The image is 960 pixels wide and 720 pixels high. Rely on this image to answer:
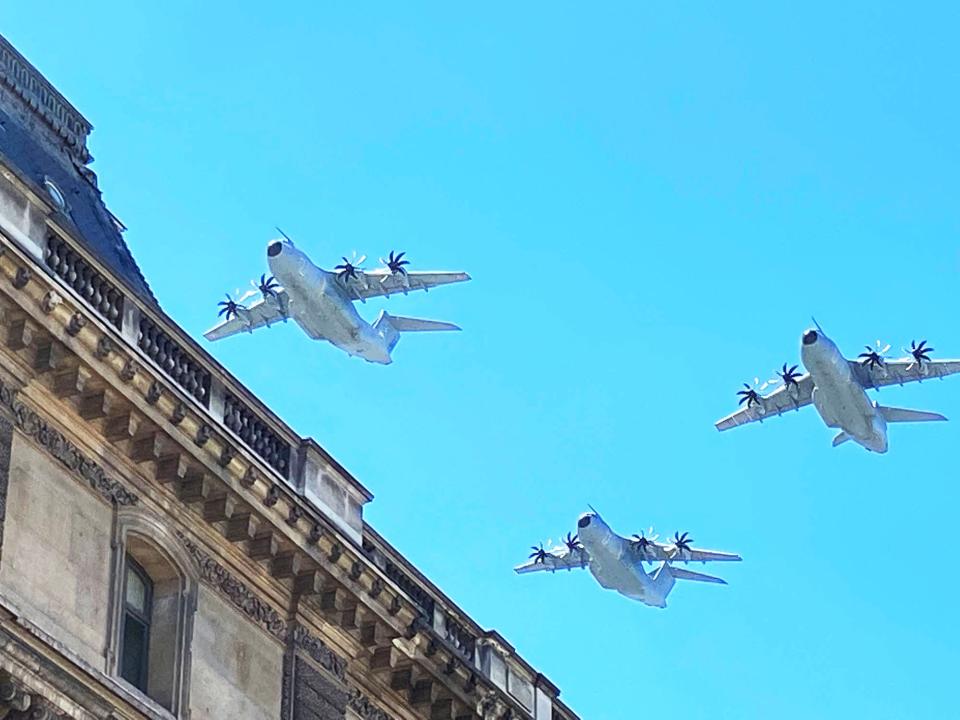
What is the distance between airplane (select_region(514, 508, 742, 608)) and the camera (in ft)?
286

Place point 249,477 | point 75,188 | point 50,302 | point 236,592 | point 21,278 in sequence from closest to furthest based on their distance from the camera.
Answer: point 21,278 → point 50,302 → point 249,477 → point 236,592 → point 75,188

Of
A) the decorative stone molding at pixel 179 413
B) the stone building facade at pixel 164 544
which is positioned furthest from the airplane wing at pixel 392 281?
the decorative stone molding at pixel 179 413

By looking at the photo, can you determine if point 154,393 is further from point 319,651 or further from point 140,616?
point 319,651

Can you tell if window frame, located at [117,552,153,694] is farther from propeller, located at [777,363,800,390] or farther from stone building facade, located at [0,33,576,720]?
propeller, located at [777,363,800,390]

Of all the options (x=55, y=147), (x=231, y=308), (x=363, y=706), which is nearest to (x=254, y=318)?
(x=231, y=308)

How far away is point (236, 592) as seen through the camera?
30906mm

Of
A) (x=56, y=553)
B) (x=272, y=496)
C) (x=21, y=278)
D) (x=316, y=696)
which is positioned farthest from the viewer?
(x=316, y=696)

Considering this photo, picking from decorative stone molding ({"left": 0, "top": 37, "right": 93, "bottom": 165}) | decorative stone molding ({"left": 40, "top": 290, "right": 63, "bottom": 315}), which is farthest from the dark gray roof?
decorative stone molding ({"left": 40, "top": 290, "right": 63, "bottom": 315})

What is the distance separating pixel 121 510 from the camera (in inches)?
1139

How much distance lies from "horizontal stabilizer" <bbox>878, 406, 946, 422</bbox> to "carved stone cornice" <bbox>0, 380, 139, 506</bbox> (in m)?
58.5

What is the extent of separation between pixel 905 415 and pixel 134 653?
6094 cm

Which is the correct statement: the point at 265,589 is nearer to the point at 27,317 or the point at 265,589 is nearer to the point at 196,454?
the point at 196,454

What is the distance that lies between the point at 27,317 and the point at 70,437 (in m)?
1.74

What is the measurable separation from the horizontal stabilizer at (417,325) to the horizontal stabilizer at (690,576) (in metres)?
14.1
